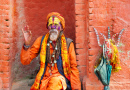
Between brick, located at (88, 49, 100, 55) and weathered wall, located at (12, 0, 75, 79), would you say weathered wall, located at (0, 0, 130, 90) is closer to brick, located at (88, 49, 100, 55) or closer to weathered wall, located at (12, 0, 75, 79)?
brick, located at (88, 49, 100, 55)

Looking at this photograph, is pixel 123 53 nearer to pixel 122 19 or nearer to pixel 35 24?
pixel 122 19

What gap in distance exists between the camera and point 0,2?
3324mm

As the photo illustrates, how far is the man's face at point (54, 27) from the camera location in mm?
3209

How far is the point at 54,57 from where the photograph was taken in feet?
10.8

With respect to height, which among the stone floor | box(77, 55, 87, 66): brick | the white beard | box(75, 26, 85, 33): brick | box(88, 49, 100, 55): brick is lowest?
the stone floor

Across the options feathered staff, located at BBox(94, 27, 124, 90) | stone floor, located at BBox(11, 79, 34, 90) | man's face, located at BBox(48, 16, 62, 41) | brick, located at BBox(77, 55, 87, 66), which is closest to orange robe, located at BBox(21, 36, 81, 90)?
brick, located at BBox(77, 55, 87, 66)

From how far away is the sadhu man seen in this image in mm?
3191

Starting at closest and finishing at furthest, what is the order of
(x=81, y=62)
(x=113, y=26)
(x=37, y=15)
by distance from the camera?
(x=113, y=26) → (x=81, y=62) → (x=37, y=15)

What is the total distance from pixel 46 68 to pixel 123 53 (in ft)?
4.27

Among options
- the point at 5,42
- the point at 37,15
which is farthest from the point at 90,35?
the point at 37,15

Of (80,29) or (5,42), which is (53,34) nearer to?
(80,29)

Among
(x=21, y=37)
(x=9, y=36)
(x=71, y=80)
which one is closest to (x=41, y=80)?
(x=71, y=80)

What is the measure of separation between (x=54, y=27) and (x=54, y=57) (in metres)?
0.50

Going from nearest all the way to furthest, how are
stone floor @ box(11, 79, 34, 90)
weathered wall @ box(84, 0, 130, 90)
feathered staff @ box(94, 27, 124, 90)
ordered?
feathered staff @ box(94, 27, 124, 90), weathered wall @ box(84, 0, 130, 90), stone floor @ box(11, 79, 34, 90)
